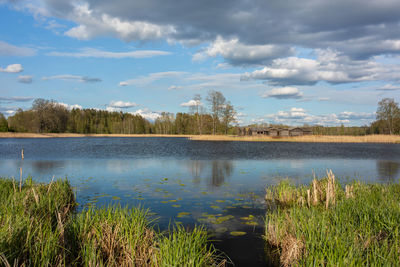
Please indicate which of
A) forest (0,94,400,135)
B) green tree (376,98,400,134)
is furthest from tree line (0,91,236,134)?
green tree (376,98,400,134)

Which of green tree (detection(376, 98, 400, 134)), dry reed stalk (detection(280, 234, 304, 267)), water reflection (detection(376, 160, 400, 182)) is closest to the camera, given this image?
dry reed stalk (detection(280, 234, 304, 267))

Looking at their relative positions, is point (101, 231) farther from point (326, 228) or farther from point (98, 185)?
point (98, 185)

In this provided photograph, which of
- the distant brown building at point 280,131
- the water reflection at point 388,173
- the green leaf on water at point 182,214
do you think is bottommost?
the water reflection at point 388,173

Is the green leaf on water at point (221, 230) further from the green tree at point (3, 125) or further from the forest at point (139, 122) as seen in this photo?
the green tree at point (3, 125)

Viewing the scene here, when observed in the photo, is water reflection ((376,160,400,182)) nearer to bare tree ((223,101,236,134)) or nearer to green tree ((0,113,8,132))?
bare tree ((223,101,236,134))

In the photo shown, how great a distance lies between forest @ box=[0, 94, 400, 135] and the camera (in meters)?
91.0

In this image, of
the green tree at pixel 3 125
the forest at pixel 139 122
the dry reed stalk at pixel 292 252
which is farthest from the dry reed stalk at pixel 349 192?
the green tree at pixel 3 125

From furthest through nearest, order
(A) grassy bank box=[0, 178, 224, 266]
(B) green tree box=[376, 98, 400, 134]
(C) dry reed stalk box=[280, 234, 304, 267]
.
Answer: (B) green tree box=[376, 98, 400, 134] < (C) dry reed stalk box=[280, 234, 304, 267] < (A) grassy bank box=[0, 178, 224, 266]

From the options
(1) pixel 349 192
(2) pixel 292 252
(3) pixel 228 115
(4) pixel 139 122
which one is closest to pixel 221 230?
(2) pixel 292 252

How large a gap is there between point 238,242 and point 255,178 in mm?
10903

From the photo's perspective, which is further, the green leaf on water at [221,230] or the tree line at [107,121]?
the tree line at [107,121]

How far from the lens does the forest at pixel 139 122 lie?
91000 mm

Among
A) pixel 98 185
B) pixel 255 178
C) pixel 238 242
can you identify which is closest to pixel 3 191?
pixel 98 185

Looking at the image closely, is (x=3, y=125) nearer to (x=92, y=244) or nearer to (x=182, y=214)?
(x=182, y=214)
